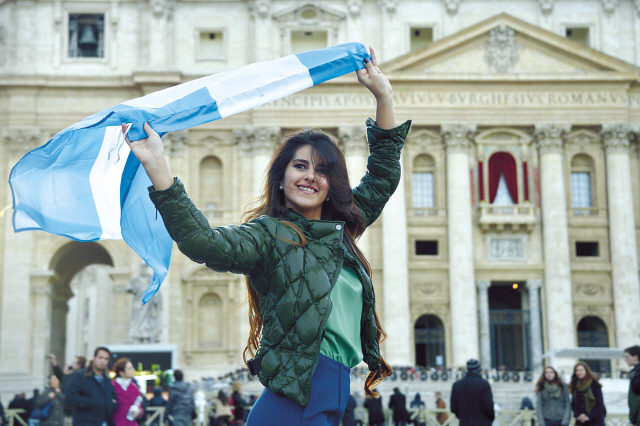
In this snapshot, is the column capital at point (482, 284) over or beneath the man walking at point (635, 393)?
over

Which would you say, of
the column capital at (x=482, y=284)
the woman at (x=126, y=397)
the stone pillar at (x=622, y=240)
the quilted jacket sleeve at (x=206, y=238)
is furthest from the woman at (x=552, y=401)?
the stone pillar at (x=622, y=240)

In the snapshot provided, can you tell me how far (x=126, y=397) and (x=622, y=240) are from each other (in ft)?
93.3

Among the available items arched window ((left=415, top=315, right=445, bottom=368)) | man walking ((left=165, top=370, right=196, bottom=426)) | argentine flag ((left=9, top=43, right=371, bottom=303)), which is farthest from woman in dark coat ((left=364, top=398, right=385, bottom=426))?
arched window ((left=415, top=315, right=445, bottom=368))

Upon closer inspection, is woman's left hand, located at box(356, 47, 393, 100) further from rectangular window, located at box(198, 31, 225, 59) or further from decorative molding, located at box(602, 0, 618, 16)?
decorative molding, located at box(602, 0, 618, 16)

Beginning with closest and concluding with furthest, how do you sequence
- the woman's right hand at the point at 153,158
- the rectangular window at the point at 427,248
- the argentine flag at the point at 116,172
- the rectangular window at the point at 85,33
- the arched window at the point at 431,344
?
the woman's right hand at the point at 153,158 < the argentine flag at the point at 116,172 < the arched window at the point at 431,344 < the rectangular window at the point at 427,248 < the rectangular window at the point at 85,33

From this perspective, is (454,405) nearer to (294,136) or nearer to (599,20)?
(294,136)

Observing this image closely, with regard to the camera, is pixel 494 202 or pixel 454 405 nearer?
pixel 454 405

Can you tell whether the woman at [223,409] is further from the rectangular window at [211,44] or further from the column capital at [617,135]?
the column capital at [617,135]

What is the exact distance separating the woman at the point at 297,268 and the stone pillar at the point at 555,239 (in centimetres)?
3183

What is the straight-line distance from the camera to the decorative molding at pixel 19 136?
35031 millimetres

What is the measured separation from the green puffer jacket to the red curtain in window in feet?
108

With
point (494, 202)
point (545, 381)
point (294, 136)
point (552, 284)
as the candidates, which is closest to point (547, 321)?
point (552, 284)

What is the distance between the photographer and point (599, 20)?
3709cm

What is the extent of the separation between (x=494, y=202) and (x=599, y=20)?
9066mm
